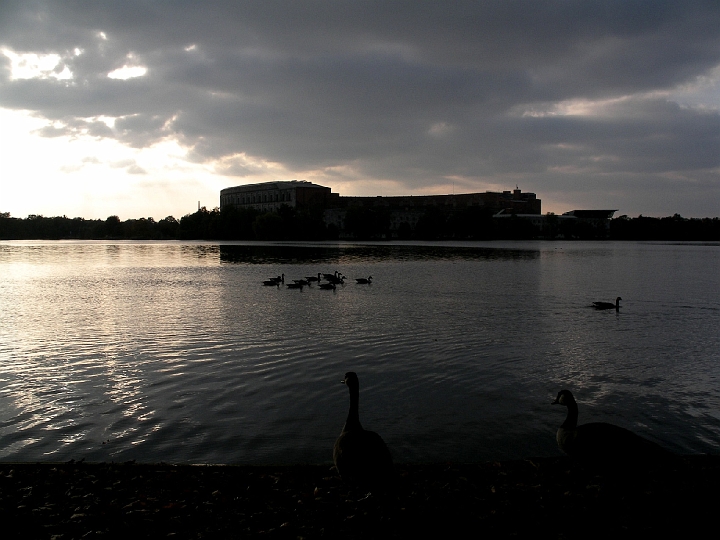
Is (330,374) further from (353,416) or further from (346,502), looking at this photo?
(346,502)

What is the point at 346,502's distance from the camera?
23.2 feet

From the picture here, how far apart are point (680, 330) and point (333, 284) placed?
860 inches

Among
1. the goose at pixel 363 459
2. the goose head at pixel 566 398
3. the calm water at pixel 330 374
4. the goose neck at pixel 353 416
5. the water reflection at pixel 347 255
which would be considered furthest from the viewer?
the water reflection at pixel 347 255

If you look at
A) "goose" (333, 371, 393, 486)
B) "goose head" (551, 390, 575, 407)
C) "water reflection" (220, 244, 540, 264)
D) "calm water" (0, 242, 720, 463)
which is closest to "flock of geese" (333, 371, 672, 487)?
"goose" (333, 371, 393, 486)

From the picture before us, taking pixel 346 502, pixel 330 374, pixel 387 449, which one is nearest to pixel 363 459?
pixel 387 449

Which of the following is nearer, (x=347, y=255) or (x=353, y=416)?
(x=353, y=416)

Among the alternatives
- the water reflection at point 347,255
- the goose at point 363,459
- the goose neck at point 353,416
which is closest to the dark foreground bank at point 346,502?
the goose at point 363,459

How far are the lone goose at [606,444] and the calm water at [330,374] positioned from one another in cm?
219

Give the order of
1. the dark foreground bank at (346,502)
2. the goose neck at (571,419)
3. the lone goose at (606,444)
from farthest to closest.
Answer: the goose neck at (571,419), the lone goose at (606,444), the dark foreground bank at (346,502)

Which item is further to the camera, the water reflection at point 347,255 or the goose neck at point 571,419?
the water reflection at point 347,255

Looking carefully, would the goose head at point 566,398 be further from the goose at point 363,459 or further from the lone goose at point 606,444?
the goose at point 363,459

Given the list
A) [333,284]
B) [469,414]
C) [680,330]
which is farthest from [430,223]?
[469,414]

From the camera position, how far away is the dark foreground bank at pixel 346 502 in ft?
21.1

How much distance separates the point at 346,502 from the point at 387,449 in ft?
2.73
